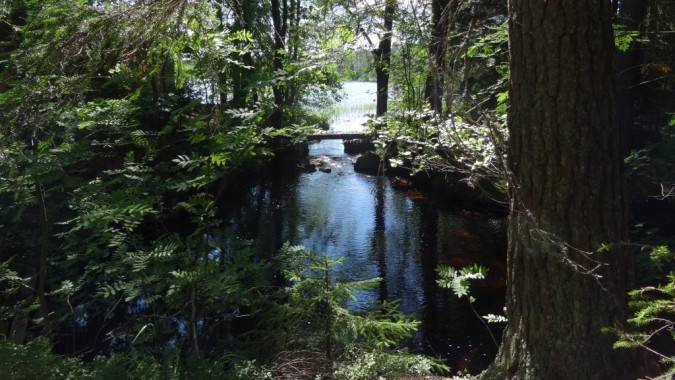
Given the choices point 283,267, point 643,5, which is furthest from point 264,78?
point 643,5

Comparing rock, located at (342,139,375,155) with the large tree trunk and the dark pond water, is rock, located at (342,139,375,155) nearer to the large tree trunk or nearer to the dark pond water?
the dark pond water

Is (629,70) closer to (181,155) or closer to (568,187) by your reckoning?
(568,187)

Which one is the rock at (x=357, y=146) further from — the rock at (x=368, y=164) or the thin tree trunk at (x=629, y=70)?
the thin tree trunk at (x=629, y=70)

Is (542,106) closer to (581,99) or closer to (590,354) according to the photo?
(581,99)

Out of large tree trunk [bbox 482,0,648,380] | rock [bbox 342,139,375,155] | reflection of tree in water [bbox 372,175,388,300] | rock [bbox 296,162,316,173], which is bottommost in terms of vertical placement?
reflection of tree in water [bbox 372,175,388,300]

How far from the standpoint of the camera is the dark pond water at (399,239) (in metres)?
6.12

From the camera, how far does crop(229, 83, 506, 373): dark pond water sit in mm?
6121

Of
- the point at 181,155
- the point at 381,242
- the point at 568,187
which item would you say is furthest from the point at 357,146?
the point at 568,187

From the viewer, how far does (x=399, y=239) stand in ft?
30.5

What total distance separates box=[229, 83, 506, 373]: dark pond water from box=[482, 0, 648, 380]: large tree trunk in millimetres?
2428

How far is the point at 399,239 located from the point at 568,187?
6934mm

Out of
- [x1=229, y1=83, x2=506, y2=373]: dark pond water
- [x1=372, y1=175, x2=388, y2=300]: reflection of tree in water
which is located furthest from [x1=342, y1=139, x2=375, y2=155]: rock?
[x1=372, y1=175, x2=388, y2=300]: reflection of tree in water

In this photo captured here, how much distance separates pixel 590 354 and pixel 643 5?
681cm

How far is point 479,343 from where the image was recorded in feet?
19.0
